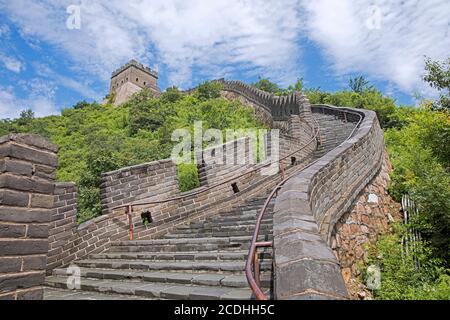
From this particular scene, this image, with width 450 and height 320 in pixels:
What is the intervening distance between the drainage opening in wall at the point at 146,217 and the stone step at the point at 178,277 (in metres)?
1.88

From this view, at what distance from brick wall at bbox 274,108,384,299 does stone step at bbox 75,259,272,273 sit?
829 mm

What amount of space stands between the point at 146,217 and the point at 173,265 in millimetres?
2845

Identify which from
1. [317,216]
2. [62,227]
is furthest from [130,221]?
[317,216]

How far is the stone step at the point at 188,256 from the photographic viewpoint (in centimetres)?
418

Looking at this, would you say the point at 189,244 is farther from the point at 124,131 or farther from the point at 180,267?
the point at 124,131

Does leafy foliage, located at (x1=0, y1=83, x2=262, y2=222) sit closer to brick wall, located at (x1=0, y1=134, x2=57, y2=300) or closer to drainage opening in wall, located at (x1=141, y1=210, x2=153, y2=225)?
drainage opening in wall, located at (x1=141, y1=210, x2=153, y2=225)

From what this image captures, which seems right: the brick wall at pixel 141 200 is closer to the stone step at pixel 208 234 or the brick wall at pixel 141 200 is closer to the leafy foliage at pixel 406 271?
the stone step at pixel 208 234

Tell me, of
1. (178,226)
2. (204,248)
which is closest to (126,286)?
(204,248)

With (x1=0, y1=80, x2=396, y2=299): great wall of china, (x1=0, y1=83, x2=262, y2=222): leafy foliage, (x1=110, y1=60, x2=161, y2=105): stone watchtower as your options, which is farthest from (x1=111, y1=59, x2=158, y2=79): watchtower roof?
(x1=0, y1=80, x2=396, y2=299): great wall of china

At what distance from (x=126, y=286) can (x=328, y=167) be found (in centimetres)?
372

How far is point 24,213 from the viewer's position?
1956mm
